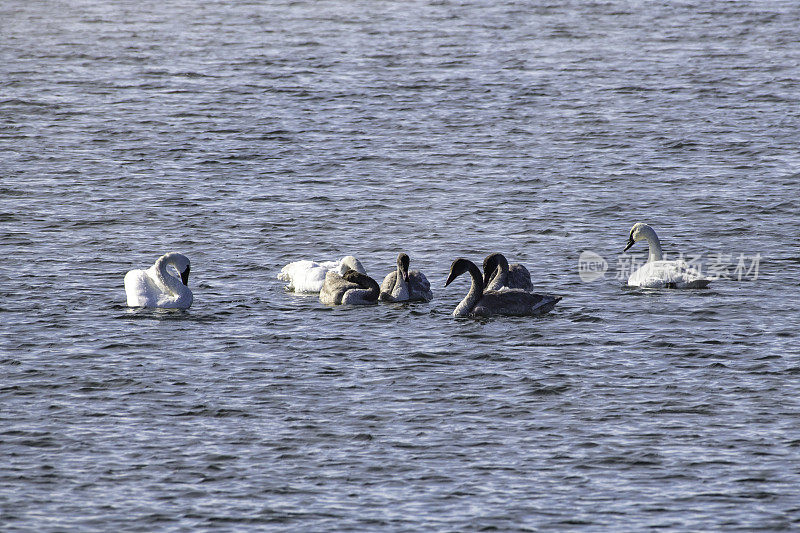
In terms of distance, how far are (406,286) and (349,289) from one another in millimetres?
949

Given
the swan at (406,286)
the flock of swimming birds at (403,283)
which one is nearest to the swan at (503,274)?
the flock of swimming birds at (403,283)

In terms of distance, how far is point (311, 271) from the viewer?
24203 mm

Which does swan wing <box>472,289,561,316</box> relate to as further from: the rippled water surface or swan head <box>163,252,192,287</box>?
swan head <box>163,252,192,287</box>

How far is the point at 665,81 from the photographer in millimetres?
43844

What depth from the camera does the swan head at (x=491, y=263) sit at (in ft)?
78.6

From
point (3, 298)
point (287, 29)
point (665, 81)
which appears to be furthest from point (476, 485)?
point (287, 29)

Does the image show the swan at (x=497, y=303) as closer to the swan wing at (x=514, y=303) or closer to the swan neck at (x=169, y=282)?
the swan wing at (x=514, y=303)

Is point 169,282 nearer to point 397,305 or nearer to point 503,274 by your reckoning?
point 397,305

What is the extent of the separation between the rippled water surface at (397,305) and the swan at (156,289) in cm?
23

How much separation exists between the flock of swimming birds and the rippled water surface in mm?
288

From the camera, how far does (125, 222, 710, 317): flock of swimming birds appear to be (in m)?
23.0
